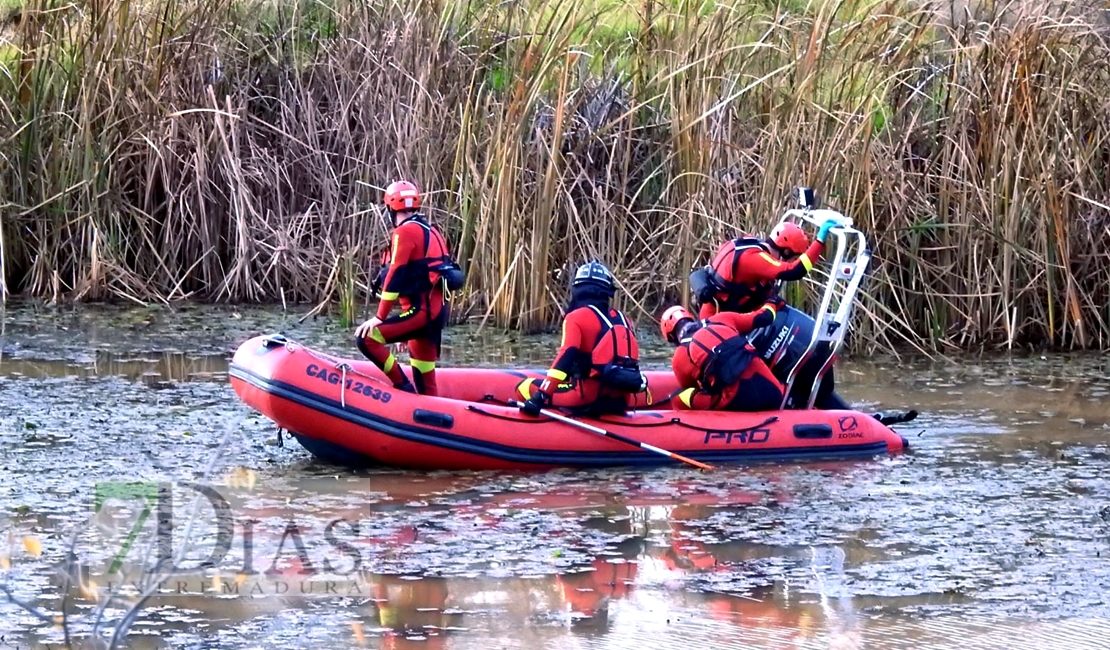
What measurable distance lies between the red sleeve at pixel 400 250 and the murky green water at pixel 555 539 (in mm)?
930

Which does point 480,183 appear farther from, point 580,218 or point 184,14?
point 184,14

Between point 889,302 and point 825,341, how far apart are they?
2.74 m

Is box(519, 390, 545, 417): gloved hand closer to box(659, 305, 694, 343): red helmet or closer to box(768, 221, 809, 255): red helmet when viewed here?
box(659, 305, 694, 343): red helmet

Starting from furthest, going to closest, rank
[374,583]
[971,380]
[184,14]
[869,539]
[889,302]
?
[184,14] → [889,302] → [971,380] → [869,539] → [374,583]

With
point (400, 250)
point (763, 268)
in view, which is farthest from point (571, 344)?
point (763, 268)

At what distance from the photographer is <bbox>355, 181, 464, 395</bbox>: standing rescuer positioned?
8719 millimetres

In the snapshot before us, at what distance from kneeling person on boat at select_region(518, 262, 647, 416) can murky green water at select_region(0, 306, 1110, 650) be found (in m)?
0.39

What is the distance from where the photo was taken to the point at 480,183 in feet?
38.4

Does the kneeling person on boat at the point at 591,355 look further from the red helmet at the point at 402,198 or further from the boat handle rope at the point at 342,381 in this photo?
the red helmet at the point at 402,198

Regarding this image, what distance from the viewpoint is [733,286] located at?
8.92m

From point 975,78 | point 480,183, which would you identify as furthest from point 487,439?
point 975,78

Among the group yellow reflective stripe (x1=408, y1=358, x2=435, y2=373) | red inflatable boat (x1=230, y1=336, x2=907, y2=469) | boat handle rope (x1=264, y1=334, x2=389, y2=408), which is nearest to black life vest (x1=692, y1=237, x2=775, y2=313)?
red inflatable boat (x1=230, y1=336, x2=907, y2=469)

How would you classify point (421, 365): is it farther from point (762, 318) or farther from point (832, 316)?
point (832, 316)

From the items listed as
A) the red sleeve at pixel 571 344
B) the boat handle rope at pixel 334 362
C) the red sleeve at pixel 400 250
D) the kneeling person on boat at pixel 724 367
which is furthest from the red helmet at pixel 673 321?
the boat handle rope at pixel 334 362
